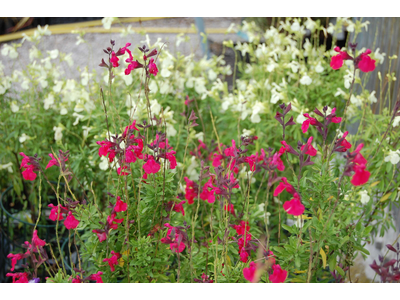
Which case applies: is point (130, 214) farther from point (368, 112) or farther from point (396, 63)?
point (396, 63)

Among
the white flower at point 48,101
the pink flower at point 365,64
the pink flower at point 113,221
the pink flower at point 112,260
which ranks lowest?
the pink flower at point 112,260

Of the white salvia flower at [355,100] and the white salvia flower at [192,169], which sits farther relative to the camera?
the white salvia flower at [355,100]

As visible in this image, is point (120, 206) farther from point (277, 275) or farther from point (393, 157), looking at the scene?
point (393, 157)

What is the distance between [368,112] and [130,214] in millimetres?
1328

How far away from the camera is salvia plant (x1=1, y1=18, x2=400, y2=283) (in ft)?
3.41

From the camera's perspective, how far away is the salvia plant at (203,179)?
3.41 ft

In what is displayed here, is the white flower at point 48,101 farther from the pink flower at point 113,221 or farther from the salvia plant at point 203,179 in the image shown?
the pink flower at point 113,221

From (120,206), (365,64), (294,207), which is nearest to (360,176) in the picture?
(294,207)

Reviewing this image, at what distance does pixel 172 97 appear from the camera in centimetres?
226

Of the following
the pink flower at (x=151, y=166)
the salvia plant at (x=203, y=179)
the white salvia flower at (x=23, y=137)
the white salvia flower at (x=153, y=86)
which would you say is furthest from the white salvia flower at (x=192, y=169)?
the white salvia flower at (x=23, y=137)

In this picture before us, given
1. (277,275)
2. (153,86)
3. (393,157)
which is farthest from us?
(153,86)

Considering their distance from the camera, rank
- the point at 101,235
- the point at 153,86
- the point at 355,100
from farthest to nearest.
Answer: the point at 153,86, the point at 355,100, the point at 101,235

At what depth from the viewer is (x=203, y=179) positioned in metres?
1.83

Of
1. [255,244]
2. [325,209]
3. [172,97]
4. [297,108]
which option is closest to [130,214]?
[255,244]
